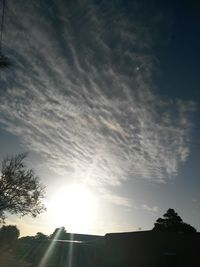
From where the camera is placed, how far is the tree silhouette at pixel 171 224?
6612cm

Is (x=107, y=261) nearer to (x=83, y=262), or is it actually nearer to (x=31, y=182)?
(x=83, y=262)

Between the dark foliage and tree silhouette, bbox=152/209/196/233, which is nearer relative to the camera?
tree silhouette, bbox=152/209/196/233

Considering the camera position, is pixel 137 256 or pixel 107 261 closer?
pixel 137 256

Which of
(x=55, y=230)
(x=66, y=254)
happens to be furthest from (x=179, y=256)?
(x=55, y=230)

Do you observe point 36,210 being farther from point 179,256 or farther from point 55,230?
point 55,230

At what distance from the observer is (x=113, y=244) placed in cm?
4556

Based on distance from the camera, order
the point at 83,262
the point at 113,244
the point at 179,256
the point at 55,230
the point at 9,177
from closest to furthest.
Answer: the point at 179,256, the point at 9,177, the point at 113,244, the point at 83,262, the point at 55,230

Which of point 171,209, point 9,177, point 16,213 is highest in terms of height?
point 171,209

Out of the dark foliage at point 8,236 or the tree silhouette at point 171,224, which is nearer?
the tree silhouette at point 171,224

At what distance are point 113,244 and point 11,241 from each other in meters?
37.1

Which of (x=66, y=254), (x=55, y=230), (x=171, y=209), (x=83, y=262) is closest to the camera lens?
(x=83, y=262)

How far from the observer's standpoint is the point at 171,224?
223 ft

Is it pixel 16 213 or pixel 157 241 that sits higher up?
pixel 16 213

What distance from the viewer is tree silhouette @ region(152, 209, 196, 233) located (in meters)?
66.1
